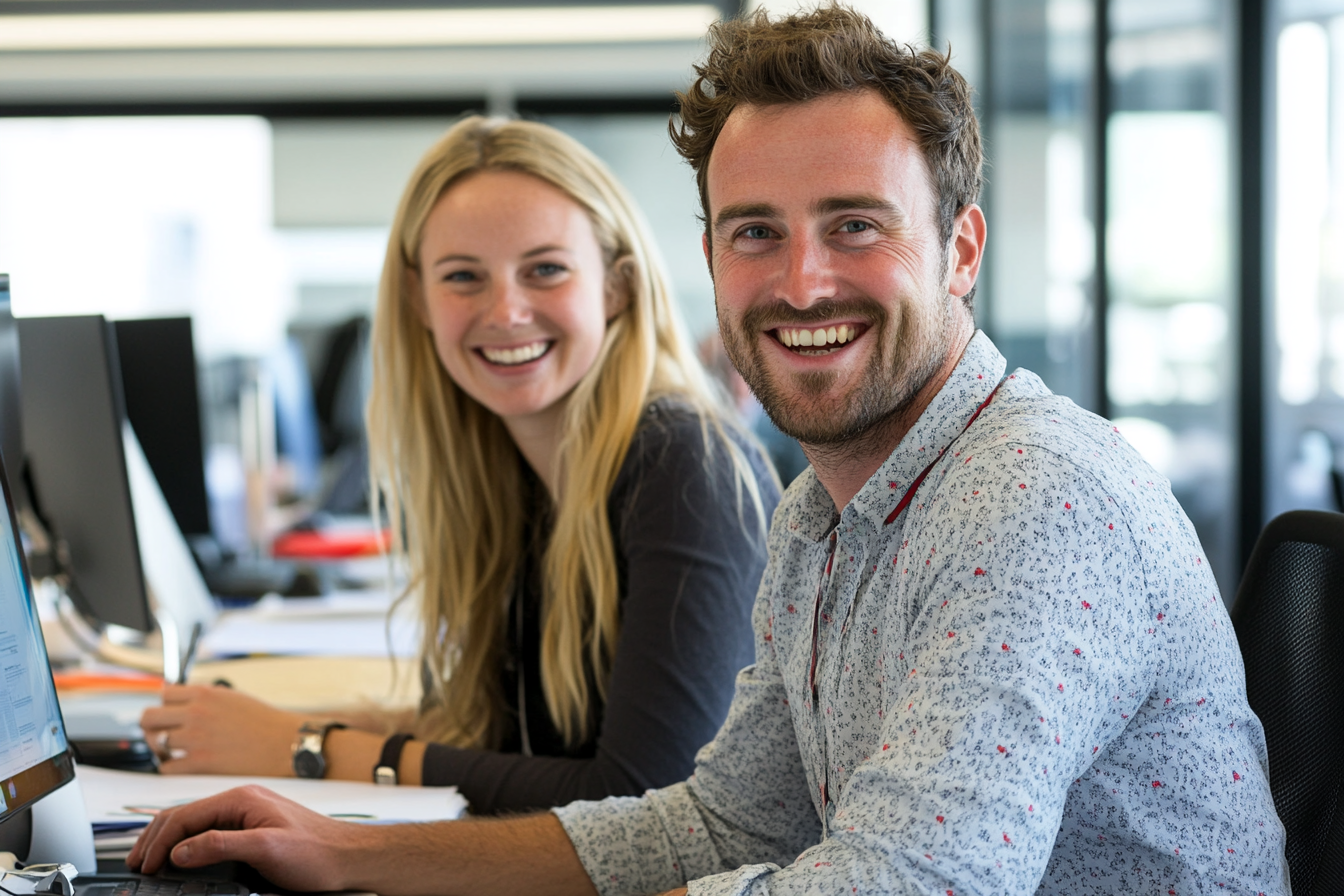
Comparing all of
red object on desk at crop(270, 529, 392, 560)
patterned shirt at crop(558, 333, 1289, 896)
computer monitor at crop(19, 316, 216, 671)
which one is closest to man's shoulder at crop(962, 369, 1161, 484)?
patterned shirt at crop(558, 333, 1289, 896)

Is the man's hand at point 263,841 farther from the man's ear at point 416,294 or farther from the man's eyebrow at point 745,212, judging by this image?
the man's ear at point 416,294

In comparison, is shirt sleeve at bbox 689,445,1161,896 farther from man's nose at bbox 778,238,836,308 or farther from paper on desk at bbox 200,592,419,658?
paper on desk at bbox 200,592,419,658

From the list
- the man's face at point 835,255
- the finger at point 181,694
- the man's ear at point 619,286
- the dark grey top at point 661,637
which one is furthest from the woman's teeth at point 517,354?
the man's face at point 835,255

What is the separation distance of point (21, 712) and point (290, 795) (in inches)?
15.9

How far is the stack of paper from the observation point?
119 centimetres

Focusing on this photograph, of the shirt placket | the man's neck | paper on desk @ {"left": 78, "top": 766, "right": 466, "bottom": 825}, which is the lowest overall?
paper on desk @ {"left": 78, "top": 766, "right": 466, "bottom": 825}

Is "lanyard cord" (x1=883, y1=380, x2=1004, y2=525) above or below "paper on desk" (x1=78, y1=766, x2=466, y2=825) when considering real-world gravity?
above

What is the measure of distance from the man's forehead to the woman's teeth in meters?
0.67

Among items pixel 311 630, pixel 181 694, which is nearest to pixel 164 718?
pixel 181 694

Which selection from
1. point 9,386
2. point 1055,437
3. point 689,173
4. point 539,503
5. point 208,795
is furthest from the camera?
point 689,173

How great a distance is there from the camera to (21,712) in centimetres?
93

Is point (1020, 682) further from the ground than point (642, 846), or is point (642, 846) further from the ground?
point (1020, 682)

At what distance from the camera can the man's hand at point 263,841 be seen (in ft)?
3.35

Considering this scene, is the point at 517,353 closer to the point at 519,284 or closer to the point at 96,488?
the point at 519,284
